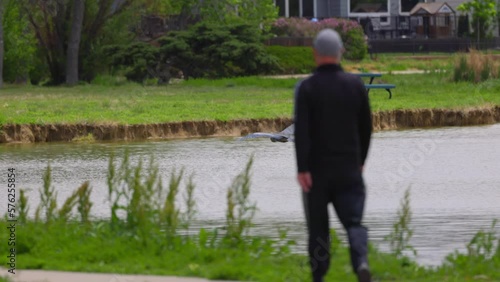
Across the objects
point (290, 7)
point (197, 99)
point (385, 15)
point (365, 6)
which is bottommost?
point (197, 99)

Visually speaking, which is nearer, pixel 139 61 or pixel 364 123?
pixel 364 123


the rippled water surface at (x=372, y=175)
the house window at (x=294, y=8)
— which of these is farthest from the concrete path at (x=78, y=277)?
the house window at (x=294, y=8)

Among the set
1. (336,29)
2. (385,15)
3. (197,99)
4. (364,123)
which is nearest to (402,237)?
(364,123)

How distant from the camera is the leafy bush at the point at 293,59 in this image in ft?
165

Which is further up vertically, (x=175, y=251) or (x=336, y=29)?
(x=336, y=29)

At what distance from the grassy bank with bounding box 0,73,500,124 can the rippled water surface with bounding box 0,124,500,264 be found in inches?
81.5

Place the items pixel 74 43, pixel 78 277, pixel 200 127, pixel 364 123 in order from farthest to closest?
pixel 74 43
pixel 200 127
pixel 78 277
pixel 364 123

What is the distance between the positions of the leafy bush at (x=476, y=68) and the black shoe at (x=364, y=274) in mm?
31482

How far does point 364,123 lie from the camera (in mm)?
9781

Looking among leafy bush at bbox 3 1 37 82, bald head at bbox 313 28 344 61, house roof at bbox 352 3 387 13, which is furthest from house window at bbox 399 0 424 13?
bald head at bbox 313 28 344 61

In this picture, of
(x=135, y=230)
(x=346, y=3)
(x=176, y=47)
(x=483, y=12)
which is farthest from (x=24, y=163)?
(x=346, y=3)

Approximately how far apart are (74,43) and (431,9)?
3359cm

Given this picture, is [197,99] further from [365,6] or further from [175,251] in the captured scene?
[365,6]

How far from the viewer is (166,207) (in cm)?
1209
